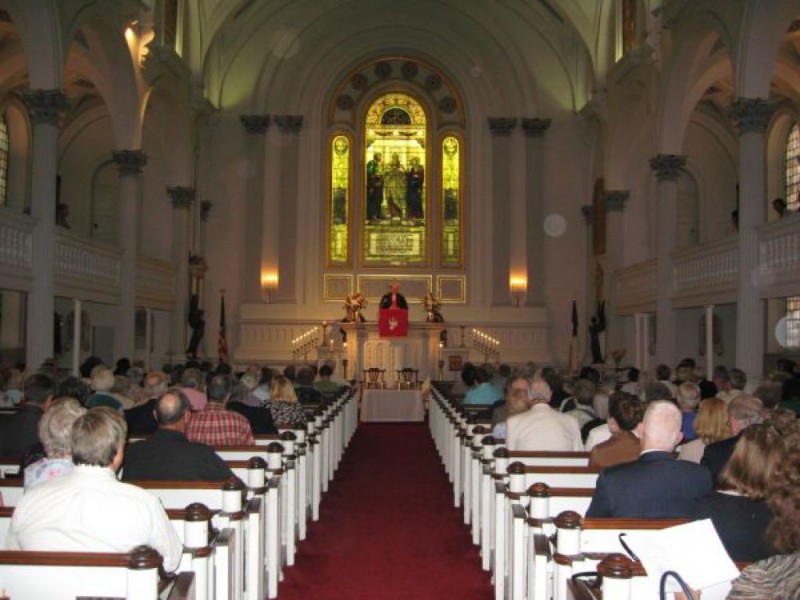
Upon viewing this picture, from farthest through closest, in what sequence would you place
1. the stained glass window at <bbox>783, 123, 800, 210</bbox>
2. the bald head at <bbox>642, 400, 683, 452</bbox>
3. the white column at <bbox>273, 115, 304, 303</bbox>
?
the white column at <bbox>273, 115, 304, 303</bbox> < the stained glass window at <bbox>783, 123, 800, 210</bbox> < the bald head at <bbox>642, 400, 683, 452</bbox>

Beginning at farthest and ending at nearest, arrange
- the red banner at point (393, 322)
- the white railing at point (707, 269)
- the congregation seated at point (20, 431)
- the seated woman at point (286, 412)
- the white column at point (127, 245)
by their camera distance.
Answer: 1. the red banner at point (393, 322)
2. the white column at point (127, 245)
3. the white railing at point (707, 269)
4. the seated woman at point (286, 412)
5. the congregation seated at point (20, 431)

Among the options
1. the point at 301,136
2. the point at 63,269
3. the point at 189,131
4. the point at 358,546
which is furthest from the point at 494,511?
the point at 301,136

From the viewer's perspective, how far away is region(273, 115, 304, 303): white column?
26469 mm

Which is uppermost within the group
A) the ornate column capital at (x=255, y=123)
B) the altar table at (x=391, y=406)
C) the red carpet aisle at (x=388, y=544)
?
the ornate column capital at (x=255, y=123)

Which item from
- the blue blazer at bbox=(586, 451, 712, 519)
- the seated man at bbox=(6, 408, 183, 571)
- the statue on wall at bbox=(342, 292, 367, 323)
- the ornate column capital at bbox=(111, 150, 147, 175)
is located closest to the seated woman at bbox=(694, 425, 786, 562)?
the blue blazer at bbox=(586, 451, 712, 519)

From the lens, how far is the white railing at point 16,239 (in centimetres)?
1417

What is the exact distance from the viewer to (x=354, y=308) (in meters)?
24.4

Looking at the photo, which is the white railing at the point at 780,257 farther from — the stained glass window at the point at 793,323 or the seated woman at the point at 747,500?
the seated woman at the point at 747,500

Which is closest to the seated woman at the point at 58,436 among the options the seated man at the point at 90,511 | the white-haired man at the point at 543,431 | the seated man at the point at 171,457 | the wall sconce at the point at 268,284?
the seated man at the point at 90,511

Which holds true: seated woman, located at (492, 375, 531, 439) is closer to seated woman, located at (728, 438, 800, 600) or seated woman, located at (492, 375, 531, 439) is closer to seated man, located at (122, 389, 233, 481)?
seated man, located at (122, 389, 233, 481)

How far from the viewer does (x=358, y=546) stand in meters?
8.33

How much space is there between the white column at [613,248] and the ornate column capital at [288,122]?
28.5ft

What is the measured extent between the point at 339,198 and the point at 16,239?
13.7 m

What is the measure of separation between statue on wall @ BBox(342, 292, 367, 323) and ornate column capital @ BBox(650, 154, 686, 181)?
329 inches
